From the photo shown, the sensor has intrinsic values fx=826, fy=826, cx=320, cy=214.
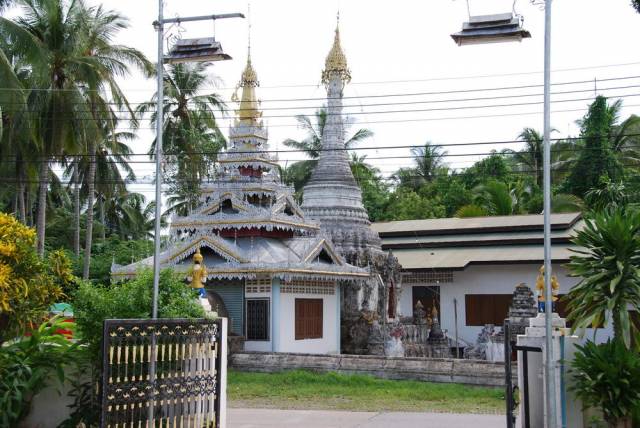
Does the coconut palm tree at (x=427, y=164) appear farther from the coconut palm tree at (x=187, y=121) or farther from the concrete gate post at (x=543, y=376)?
the concrete gate post at (x=543, y=376)

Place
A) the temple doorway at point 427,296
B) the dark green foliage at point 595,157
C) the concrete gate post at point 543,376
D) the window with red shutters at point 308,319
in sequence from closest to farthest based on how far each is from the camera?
the concrete gate post at point 543,376, the window with red shutters at point 308,319, the temple doorway at point 427,296, the dark green foliage at point 595,157

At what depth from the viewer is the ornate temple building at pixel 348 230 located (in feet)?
94.7

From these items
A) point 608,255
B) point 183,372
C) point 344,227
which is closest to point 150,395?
point 183,372

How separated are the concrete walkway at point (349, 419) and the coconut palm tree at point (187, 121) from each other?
23044 mm

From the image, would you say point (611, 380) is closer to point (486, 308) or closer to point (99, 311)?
point (99, 311)

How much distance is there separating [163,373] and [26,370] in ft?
7.79

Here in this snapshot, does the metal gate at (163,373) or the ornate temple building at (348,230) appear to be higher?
the ornate temple building at (348,230)

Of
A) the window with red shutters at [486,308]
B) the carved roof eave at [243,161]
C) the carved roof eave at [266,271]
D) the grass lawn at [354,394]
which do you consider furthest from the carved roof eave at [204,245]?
the window with red shutters at [486,308]

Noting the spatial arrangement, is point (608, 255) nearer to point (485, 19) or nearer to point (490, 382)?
point (485, 19)

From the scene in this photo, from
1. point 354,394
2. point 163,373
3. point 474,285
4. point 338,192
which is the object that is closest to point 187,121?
point 338,192

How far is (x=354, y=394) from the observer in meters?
18.3

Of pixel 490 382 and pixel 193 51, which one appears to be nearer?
pixel 193 51

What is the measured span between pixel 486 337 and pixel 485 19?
55.4 feet

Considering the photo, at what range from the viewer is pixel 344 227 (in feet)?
104
